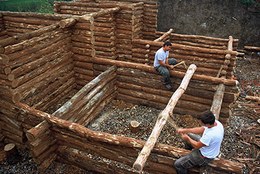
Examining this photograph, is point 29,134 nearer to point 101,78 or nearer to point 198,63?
point 101,78

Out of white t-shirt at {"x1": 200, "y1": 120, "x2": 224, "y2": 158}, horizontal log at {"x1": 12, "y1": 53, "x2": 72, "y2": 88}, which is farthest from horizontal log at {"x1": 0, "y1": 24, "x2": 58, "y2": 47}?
white t-shirt at {"x1": 200, "y1": 120, "x2": 224, "y2": 158}

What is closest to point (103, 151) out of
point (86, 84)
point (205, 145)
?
point (205, 145)

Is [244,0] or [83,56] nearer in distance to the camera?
[83,56]

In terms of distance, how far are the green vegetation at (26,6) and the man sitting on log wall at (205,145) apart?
81.5 feet

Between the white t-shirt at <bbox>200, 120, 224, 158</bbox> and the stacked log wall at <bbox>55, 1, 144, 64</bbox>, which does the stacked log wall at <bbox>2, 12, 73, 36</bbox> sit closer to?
the stacked log wall at <bbox>55, 1, 144, 64</bbox>

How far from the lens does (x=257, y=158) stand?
735cm

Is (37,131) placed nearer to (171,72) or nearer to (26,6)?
(171,72)

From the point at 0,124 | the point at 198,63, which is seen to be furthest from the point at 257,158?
the point at 0,124

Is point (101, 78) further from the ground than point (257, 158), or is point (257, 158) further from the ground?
point (101, 78)

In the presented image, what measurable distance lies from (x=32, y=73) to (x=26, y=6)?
22.1 m

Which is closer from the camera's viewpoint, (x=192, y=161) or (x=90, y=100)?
(x=192, y=161)

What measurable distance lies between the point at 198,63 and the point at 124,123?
17.7 ft

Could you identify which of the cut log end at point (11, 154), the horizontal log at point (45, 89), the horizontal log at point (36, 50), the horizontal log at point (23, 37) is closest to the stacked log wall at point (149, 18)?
the horizontal log at point (36, 50)

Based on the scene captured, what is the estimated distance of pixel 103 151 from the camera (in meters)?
6.22
